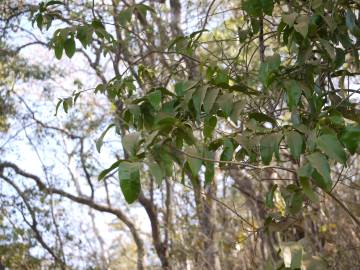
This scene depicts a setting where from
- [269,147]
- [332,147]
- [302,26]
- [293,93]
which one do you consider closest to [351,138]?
[332,147]

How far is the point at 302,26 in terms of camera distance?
5.77ft

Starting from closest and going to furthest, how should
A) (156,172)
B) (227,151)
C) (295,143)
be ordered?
(156,172)
(295,143)
(227,151)

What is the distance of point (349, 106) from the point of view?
6.42 ft

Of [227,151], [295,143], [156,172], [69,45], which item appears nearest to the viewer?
[156,172]

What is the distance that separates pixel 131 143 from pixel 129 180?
0.53 feet

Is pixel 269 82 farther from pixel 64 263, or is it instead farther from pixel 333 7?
pixel 64 263

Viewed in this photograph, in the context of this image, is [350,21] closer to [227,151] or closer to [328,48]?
[328,48]

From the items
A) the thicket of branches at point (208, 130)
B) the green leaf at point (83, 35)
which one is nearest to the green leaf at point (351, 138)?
the thicket of branches at point (208, 130)

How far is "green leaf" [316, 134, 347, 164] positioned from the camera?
4.39 ft

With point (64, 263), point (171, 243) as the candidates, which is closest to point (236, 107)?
point (171, 243)

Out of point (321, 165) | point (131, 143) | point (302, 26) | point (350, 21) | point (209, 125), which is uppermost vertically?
point (350, 21)

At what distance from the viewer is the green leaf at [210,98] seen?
1.74m

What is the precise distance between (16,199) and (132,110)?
238 inches

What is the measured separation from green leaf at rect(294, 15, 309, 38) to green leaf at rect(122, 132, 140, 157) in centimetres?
65
